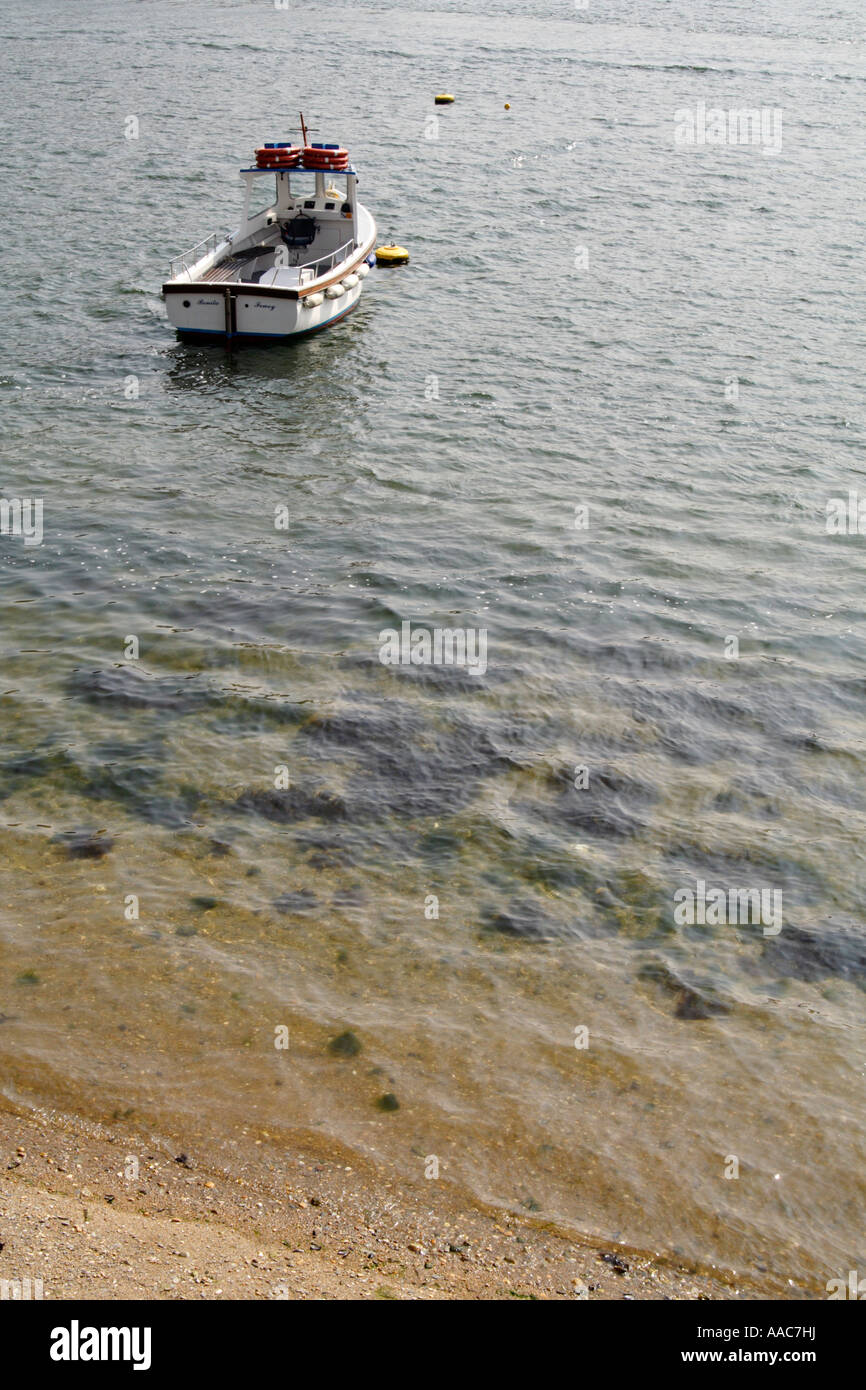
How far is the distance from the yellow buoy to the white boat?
3.58 feet

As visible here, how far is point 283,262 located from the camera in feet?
91.8

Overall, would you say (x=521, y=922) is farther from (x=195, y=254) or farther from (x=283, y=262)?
(x=195, y=254)

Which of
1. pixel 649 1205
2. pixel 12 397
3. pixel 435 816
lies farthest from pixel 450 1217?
pixel 12 397

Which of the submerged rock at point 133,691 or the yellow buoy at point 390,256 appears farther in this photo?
the yellow buoy at point 390,256

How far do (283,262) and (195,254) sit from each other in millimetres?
3235

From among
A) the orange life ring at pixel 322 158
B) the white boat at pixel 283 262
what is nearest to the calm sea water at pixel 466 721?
the white boat at pixel 283 262

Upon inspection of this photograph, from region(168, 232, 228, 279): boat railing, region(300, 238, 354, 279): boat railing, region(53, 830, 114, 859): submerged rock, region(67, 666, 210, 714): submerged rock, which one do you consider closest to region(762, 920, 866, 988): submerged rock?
region(53, 830, 114, 859): submerged rock

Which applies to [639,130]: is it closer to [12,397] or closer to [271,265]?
[271,265]

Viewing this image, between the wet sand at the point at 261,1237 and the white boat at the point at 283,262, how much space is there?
20.3 meters

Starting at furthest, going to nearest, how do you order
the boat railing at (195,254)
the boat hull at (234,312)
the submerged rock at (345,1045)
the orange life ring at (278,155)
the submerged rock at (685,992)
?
the orange life ring at (278,155) < the boat railing at (195,254) < the boat hull at (234,312) < the submerged rock at (685,992) < the submerged rock at (345,1045)

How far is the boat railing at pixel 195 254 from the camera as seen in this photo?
26.3 meters

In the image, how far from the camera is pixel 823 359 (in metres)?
26.1

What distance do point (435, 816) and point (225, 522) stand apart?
8211 millimetres

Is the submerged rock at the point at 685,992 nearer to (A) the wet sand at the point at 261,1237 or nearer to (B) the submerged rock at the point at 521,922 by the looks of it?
(B) the submerged rock at the point at 521,922
